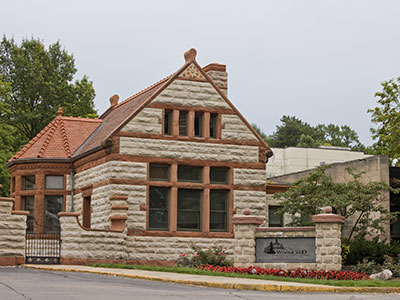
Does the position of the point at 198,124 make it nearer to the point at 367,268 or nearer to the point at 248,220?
the point at 248,220

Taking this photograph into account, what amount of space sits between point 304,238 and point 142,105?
32.3 feet

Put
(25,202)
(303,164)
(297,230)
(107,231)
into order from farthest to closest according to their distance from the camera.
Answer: (303,164) → (25,202) → (107,231) → (297,230)

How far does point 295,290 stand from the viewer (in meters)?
18.8

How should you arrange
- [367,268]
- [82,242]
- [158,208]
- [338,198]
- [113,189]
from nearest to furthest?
[367,268] → [82,242] → [338,198] → [113,189] → [158,208]

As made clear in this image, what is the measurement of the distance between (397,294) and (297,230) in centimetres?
578

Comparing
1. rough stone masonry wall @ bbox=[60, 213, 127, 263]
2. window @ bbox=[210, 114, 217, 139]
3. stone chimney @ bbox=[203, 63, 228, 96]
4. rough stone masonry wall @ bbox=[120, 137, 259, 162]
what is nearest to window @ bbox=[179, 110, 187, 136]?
rough stone masonry wall @ bbox=[120, 137, 259, 162]

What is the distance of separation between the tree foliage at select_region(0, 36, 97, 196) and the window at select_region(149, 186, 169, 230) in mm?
23781

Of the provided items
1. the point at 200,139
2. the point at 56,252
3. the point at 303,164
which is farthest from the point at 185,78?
the point at 303,164

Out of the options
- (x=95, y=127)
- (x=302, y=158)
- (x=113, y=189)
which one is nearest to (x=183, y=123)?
(x=113, y=189)

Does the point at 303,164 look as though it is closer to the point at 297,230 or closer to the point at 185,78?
the point at 185,78

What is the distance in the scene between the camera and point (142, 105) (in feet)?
99.6

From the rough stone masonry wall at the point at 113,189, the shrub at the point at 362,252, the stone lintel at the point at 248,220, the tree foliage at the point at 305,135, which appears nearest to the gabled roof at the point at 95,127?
the rough stone masonry wall at the point at 113,189

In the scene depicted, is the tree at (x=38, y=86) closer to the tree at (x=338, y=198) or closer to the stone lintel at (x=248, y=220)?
the tree at (x=338, y=198)

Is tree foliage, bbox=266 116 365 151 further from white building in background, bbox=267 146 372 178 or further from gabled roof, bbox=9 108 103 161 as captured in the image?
gabled roof, bbox=9 108 103 161
